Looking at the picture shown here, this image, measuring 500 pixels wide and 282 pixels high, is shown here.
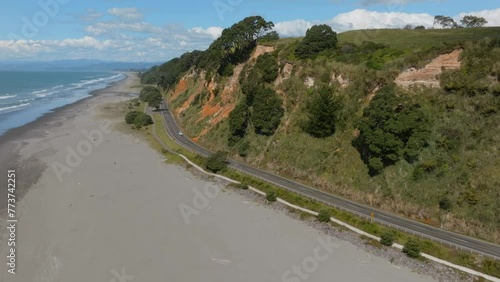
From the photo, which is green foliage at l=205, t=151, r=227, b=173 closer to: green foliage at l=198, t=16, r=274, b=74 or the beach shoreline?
the beach shoreline

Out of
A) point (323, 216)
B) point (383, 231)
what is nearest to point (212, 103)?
point (323, 216)

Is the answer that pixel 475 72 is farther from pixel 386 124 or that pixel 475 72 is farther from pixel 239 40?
pixel 239 40

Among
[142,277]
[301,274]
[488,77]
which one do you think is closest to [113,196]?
[142,277]

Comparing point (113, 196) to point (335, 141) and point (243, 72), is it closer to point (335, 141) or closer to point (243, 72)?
point (335, 141)

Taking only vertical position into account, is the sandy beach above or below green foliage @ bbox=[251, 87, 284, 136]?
below

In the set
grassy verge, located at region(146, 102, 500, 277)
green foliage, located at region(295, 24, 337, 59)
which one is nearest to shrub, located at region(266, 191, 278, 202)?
grassy verge, located at region(146, 102, 500, 277)
